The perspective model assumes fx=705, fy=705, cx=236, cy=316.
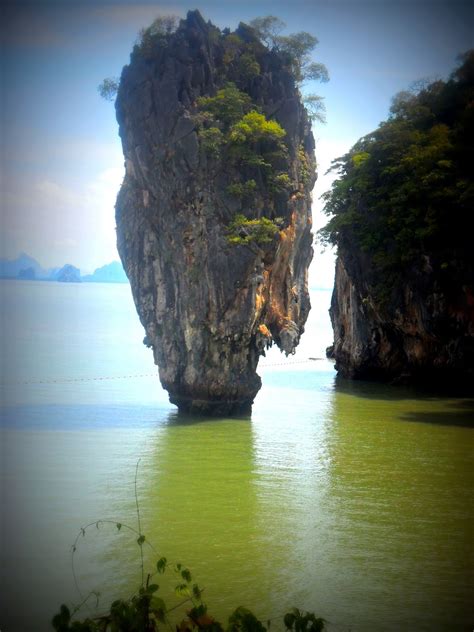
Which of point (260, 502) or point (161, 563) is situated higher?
point (161, 563)

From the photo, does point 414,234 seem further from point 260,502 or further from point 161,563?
point 161,563

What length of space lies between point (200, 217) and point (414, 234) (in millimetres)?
7959

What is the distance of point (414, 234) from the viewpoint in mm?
25281

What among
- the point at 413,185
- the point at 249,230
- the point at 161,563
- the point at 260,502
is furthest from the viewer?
the point at 413,185

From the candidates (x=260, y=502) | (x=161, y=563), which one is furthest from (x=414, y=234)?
(x=161, y=563)

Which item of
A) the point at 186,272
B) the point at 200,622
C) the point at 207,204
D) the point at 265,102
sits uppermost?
the point at 265,102

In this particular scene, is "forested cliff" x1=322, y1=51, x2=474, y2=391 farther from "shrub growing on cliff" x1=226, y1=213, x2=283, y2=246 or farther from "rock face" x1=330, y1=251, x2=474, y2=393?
"shrub growing on cliff" x1=226, y1=213, x2=283, y2=246

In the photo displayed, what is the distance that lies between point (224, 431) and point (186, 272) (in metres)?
5.41

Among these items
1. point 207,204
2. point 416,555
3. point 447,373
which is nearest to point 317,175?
point 207,204

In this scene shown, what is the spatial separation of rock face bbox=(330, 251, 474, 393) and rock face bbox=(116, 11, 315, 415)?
5.50 meters

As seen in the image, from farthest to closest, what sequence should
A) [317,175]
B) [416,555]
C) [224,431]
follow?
[317,175]
[224,431]
[416,555]

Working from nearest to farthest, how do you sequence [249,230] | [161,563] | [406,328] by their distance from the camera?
[161,563] < [249,230] < [406,328]

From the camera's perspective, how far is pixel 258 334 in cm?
2333

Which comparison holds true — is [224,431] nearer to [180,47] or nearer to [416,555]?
[416,555]
